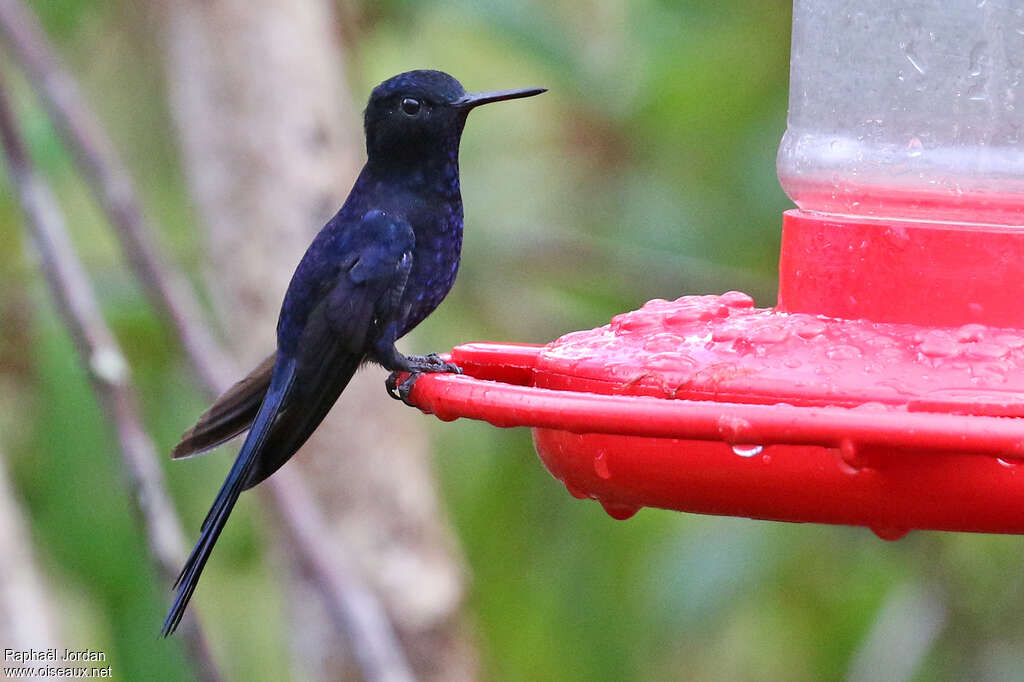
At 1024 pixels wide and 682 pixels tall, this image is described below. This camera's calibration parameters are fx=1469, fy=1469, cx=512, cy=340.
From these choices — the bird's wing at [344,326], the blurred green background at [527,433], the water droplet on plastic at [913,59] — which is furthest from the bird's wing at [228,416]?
the water droplet on plastic at [913,59]

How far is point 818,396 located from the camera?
196 cm

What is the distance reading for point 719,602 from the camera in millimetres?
4996

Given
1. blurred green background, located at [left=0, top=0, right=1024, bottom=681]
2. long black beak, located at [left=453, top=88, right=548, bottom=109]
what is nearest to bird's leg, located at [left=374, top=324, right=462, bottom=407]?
long black beak, located at [left=453, top=88, right=548, bottom=109]

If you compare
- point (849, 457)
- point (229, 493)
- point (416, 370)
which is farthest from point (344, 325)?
point (849, 457)

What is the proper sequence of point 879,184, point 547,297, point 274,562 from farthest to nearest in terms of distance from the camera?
point 547,297
point 274,562
point 879,184

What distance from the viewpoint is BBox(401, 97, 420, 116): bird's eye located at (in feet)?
11.5

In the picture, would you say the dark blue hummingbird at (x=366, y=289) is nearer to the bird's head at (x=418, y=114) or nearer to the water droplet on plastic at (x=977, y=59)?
the bird's head at (x=418, y=114)

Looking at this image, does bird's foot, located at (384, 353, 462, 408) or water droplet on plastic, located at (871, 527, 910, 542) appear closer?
water droplet on plastic, located at (871, 527, 910, 542)

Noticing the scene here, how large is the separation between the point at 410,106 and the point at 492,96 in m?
0.48

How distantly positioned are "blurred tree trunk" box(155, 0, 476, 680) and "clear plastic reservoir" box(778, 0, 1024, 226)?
2.00 metres

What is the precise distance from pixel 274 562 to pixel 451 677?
2.21 ft

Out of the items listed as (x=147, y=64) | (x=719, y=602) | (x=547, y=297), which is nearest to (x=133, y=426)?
(x=719, y=602)

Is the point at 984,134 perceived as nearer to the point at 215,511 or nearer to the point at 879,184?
the point at 879,184

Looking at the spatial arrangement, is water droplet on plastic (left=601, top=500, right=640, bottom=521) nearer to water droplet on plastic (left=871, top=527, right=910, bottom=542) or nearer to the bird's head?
water droplet on plastic (left=871, top=527, right=910, bottom=542)
